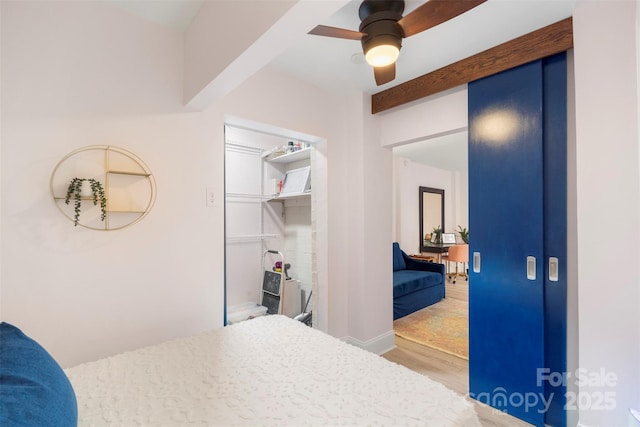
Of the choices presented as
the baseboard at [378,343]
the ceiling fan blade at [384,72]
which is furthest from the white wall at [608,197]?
the baseboard at [378,343]

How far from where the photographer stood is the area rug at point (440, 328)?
2.96 meters

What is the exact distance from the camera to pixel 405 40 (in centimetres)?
195

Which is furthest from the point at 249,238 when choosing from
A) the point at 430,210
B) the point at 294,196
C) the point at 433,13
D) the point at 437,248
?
the point at 430,210

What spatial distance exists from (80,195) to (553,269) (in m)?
2.82

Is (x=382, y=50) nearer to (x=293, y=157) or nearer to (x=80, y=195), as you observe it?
(x=80, y=195)

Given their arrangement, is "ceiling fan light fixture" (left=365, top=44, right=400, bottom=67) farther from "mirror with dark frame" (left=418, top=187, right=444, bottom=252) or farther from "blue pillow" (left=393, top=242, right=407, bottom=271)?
"mirror with dark frame" (left=418, top=187, right=444, bottom=252)

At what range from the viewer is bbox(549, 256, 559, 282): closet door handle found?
1.82 m

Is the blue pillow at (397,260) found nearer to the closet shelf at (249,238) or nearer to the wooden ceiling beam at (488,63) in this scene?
the closet shelf at (249,238)

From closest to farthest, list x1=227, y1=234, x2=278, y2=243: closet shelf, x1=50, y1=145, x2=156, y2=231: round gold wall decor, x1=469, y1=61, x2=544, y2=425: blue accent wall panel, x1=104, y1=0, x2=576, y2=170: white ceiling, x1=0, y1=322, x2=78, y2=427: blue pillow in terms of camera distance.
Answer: x1=0, y1=322, x2=78, y2=427: blue pillow → x1=50, y1=145, x2=156, y2=231: round gold wall decor → x1=104, y1=0, x2=576, y2=170: white ceiling → x1=469, y1=61, x2=544, y2=425: blue accent wall panel → x1=227, y1=234, x2=278, y2=243: closet shelf

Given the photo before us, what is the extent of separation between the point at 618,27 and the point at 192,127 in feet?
8.12

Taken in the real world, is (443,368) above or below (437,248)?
below

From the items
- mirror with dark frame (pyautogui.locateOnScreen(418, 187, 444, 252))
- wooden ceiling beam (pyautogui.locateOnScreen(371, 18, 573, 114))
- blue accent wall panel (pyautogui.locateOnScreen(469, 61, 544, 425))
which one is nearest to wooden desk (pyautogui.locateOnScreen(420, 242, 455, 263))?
mirror with dark frame (pyautogui.locateOnScreen(418, 187, 444, 252))

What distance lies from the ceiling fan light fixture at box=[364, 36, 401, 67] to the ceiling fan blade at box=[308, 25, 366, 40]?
3.4 inches

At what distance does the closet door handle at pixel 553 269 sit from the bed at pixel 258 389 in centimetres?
125
